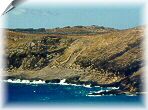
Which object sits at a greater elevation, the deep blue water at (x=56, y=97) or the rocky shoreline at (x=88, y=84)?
the rocky shoreline at (x=88, y=84)

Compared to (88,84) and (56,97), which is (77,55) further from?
(56,97)

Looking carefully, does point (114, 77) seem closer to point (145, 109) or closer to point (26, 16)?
point (145, 109)

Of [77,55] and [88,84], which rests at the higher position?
[77,55]

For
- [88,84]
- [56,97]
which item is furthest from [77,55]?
[56,97]

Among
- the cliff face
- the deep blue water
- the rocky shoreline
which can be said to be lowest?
the deep blue water

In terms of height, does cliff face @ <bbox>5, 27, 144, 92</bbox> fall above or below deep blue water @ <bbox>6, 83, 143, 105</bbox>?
above

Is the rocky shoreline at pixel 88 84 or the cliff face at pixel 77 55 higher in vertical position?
the cliff face at pixel 77 55

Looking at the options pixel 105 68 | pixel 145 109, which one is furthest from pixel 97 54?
pixel 145 109

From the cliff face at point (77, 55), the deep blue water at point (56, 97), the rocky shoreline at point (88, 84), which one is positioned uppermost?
the cliff face at point (77, 55)
